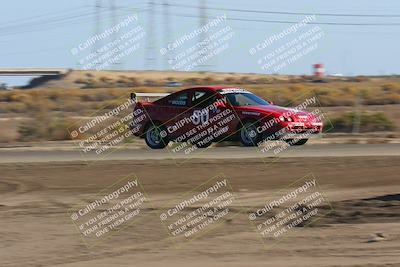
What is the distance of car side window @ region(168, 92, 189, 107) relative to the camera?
69.7ft

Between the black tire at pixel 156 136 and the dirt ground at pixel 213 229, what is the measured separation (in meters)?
4.16

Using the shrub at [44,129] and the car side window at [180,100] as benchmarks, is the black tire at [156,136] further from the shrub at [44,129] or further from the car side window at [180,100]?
the shrub at [44,129]

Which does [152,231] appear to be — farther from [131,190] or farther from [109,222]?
[131,190]

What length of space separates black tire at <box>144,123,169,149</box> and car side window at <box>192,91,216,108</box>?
1.12 metres

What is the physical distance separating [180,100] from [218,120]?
1239 millimetres

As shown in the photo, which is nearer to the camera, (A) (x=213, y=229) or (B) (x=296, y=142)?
(A) (x=213, y=229)

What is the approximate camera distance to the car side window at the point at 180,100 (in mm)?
21234

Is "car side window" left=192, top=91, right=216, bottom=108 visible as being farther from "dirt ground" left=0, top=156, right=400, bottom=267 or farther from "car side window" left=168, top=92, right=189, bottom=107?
"dirt ground" left=0, top=156, right=400, bottom=267

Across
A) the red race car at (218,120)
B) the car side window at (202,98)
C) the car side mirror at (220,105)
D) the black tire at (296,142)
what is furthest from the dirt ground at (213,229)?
the black tire at (296,142)

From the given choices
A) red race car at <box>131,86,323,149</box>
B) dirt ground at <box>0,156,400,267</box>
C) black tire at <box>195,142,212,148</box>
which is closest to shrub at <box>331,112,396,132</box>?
red race car at <box>131,86,323,149</box>

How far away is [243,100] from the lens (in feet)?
69.2

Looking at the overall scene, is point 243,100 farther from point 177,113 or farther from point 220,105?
point 177,113

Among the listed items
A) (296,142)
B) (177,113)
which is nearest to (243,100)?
(177,113)

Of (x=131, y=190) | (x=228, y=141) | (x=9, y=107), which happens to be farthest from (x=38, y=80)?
(x=131, y=190)
